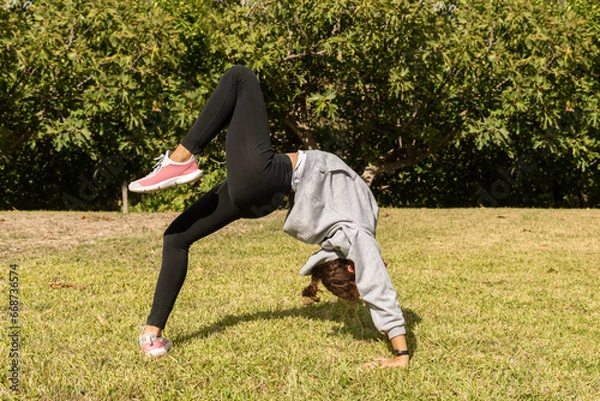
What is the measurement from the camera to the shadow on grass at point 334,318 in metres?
4.54

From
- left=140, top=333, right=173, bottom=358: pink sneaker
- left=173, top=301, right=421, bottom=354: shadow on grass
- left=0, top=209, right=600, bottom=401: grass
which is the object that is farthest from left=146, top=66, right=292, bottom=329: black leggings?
left=173, top=301, right=421, bottom=354: shadow on grass

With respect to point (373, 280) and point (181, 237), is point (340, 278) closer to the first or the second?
point (373, 280)

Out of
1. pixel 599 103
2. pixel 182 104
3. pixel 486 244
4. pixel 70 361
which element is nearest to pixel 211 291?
pixel 70 361

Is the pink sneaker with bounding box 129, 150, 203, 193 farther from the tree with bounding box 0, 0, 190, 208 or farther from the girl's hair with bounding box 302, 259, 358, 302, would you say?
the tree with bounding box 0, 0, 190, 208

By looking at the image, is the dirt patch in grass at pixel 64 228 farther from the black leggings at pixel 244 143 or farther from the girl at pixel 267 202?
the black leggings at pixel 244 143

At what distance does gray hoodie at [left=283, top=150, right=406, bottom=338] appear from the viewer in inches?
150

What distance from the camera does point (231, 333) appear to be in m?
4.53

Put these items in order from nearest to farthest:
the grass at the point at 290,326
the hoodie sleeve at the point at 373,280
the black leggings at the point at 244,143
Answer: the grass at the point at 290,326 < the black leggings at the point at 244,143 < the hoodie sleeve at the point at 373,280

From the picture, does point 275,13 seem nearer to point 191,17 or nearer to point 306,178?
point 191,17

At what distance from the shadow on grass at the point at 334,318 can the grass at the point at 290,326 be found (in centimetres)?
2

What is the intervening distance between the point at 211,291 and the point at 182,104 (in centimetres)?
694

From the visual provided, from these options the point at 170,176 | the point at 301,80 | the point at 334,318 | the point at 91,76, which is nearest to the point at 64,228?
the point at 91,76

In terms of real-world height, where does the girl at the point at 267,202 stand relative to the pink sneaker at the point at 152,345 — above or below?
above

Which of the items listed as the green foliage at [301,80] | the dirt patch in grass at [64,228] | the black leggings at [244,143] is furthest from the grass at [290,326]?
the green foliage at [301,80]
